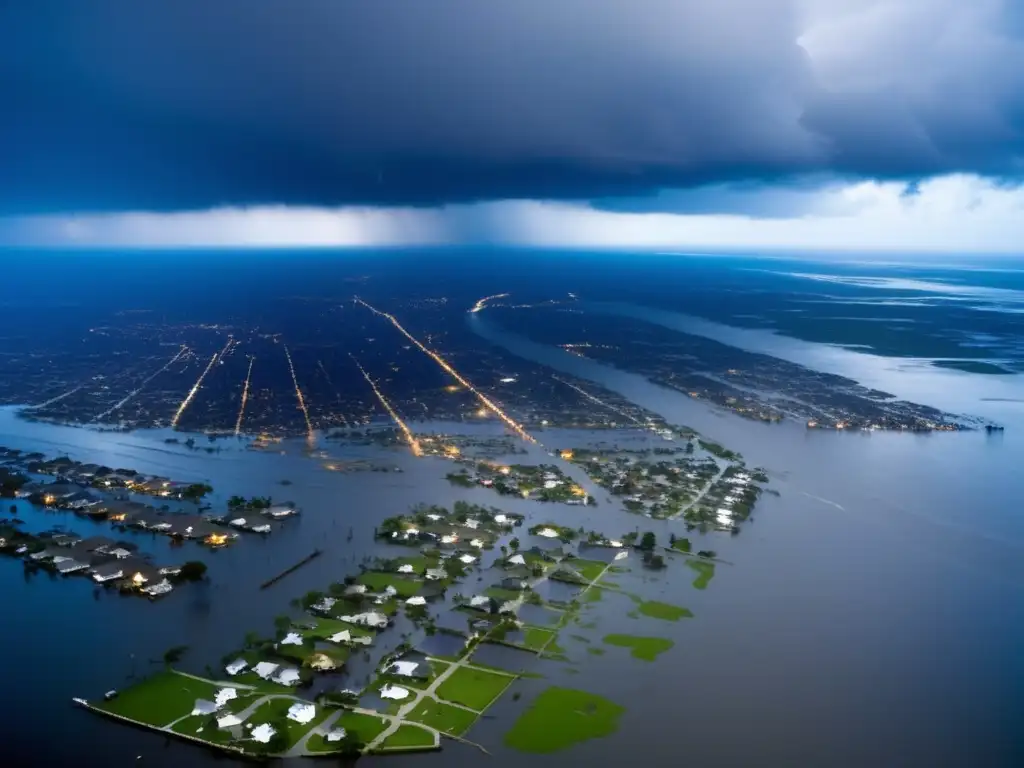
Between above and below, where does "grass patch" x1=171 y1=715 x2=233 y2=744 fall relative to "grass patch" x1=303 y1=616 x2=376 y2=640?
below

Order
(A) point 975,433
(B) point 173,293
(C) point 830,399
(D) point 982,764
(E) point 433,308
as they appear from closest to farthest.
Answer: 1. (D) point 982,764
2. (A) point 975,433
3. (C) point 830,399
4. (E) point 433,308
5. (B) point 173,293

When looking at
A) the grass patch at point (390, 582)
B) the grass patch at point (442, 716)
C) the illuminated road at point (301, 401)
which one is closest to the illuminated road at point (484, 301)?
the illuminated road at point (301, 401)

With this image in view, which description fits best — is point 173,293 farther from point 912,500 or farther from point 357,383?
point 912,500

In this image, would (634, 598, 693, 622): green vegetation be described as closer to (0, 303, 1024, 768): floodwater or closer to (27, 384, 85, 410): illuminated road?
(0, 303, 1024, 768): floodwater

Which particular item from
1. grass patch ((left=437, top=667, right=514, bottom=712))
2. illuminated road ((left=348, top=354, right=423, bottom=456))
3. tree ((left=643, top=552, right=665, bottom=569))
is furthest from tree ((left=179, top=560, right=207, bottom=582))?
tree ((left=643, top=552, right=665, bottom=569))

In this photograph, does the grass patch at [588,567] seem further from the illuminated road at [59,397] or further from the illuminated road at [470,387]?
the illuminated road at [59,397]

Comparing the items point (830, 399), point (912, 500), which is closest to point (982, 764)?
point (912, 500)
